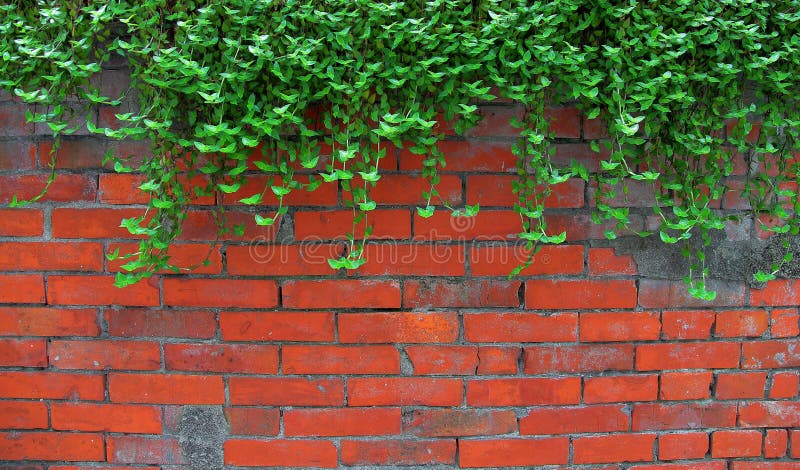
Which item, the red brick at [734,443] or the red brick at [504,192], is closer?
the red brick at [504,192]

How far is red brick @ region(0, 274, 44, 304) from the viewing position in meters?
1.81

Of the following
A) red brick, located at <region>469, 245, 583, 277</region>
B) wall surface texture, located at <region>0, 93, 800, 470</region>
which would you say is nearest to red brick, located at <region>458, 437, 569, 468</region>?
wall surface texture, located at <region>0, 93, 800, 470</region>

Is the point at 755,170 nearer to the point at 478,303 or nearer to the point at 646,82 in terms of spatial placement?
the point at 646,82

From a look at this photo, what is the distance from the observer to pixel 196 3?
1.52m

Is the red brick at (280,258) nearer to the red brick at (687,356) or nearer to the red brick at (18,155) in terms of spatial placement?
the red brick at (18,155)

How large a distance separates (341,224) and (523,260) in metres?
0.58

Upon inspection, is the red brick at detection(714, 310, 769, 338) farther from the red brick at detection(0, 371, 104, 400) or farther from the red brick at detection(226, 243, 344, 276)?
the red brick at detection(0, 371, 104, 400)

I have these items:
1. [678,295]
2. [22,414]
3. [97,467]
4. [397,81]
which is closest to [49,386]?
[22,414]

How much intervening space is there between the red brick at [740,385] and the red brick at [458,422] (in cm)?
68

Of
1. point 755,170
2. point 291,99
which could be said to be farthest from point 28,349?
point 755,170

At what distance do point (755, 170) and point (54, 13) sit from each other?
6.88 feet

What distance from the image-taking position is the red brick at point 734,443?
187 centimetres

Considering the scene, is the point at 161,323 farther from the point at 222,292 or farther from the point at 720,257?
the point at 720,257

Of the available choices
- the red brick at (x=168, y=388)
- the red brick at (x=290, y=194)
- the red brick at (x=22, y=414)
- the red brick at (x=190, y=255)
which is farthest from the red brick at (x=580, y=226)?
the red brick at (x=22, y=414)
